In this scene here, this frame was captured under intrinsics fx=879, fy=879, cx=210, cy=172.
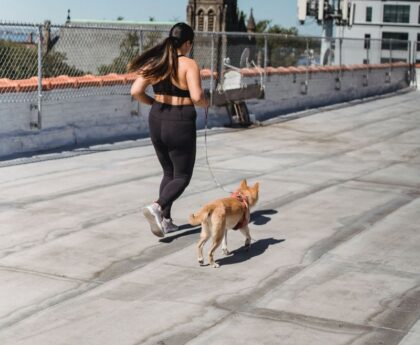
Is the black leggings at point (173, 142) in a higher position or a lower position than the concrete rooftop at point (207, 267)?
higher

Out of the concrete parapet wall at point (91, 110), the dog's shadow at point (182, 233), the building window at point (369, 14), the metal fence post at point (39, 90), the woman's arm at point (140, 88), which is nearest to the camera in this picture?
the woman's arm at point (140, 88)

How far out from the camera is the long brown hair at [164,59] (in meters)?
7.43

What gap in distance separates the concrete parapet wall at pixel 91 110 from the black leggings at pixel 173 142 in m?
5.06

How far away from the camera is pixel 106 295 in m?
6.11

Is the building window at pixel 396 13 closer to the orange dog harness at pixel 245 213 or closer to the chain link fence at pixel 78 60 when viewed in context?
the chain link fence at pixel 78 60

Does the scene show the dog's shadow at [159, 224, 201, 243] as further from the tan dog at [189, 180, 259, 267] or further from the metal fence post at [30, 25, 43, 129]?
the metal fence post at [30, 25, 43, 129]

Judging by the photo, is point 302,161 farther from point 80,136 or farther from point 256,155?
point 80,136

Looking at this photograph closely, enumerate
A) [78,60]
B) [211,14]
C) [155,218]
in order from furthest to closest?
1. [211,14]
2. [78,60]
3. [155,218]

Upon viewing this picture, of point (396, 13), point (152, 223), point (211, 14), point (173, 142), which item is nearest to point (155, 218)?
point (152, 223)

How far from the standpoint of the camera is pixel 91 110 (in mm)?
14164

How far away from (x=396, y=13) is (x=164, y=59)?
134m

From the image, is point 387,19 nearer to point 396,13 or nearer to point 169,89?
point 396,13

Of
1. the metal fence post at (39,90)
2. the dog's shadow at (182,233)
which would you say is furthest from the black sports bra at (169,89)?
the metal fence post at (39,90)

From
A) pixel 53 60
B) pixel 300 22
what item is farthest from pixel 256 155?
pixel 300 22
